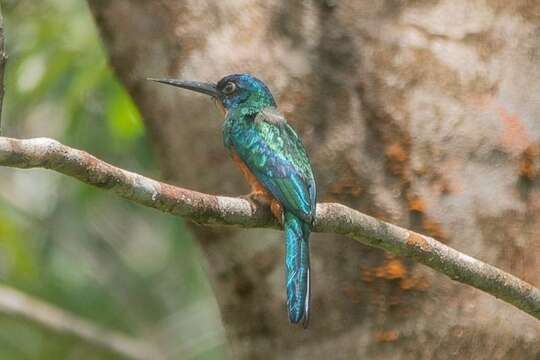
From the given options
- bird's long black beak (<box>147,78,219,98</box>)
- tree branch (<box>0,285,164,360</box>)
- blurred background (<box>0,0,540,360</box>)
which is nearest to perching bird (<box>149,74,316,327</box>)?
bird's long black beak (<box>147,78,219,98</box>)

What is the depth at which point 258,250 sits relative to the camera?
4.10 m

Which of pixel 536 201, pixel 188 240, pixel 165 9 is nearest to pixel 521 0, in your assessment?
pixel 536 201

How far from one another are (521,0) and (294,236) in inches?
53.9

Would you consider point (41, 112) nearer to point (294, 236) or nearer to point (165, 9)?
point (165, 9)

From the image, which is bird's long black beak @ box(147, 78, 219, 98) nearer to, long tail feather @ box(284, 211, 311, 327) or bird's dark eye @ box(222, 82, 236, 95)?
bird's dark eye @ box(222, 82, 236, 95)

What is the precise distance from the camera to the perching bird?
10.4ft

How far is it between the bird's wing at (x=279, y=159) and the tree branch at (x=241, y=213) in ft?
0.30

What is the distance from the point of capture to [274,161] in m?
3.57

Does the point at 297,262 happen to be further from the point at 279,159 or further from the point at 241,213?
the point at 279,159

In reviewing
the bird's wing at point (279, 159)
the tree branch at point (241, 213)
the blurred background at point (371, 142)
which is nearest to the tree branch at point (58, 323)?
the blurred background at point (371, 142)

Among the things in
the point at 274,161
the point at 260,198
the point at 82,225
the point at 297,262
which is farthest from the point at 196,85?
the point at 82,225

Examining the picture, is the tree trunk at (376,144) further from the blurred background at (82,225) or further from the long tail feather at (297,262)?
the blurred background at (82,225)

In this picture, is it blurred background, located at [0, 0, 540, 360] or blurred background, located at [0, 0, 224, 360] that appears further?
blurred background, located at [0, 0, 224, 360]

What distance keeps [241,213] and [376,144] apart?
111cm
